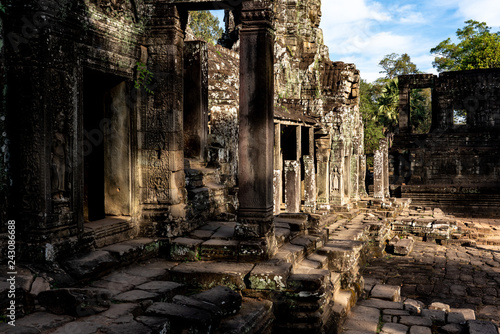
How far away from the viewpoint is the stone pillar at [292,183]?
11.5 meters

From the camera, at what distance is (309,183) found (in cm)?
1259

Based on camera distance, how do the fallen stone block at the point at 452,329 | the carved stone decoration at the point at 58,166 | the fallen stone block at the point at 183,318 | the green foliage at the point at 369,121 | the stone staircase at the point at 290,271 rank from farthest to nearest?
1. the green foliage at the point at 369,121
2. the fallen stone block at the point at 452,329
3. the stone staircase at the point at 290,271
4. the carved stone decoration at the point at 58,166
5. the fallen stone block at the point at 183,318

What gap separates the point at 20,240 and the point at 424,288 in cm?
765

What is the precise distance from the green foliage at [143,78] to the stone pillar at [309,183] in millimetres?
7130

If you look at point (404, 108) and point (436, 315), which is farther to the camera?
point (404, 108)

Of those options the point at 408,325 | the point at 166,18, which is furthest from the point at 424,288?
the point at 166,18

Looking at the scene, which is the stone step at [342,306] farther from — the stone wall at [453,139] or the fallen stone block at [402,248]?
the stone wall at [453,139]

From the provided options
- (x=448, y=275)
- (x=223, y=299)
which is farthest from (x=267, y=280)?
(x=448, y=275)

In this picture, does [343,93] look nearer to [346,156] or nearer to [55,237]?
[346,156]

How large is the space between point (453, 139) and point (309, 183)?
20781mm

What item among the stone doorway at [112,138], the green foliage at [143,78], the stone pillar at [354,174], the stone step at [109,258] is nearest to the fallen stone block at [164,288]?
the stone step at [109,258]

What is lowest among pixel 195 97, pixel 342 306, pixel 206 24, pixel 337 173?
pixel 342 306

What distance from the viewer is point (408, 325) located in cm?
561

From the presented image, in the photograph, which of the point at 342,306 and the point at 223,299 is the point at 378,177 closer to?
the point at 342,306
